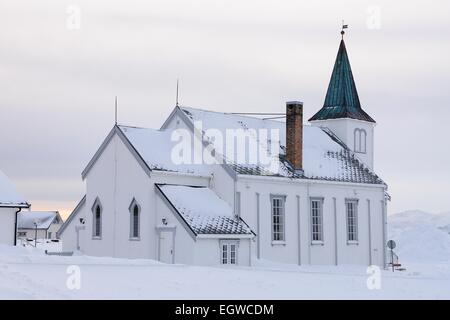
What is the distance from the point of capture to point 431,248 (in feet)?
247

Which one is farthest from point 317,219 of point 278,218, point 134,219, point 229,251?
point 134,219

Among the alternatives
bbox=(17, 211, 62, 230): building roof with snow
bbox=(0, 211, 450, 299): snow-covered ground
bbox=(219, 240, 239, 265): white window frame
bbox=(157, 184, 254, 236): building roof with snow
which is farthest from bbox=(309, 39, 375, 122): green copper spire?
bbox=(17, 211, 62, 230): building roof with snow

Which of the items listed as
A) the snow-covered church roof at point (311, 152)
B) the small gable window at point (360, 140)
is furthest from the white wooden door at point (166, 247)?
the small gable window at point (360, 140)

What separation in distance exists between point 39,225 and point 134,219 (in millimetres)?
103873

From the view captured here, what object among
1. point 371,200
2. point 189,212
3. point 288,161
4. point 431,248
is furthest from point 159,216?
point 431,248

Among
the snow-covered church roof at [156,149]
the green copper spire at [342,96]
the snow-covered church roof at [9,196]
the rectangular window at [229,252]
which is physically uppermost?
the green copper spire at [342,96]

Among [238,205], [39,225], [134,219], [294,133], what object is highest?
[294,133]

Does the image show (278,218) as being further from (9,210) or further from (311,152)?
(9,210)

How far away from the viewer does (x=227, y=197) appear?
43.9 metres

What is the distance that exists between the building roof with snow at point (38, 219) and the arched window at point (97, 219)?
99461 millimetres

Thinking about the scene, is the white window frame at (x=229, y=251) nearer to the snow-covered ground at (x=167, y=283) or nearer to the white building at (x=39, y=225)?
the snow-covered ground at (x=167, y=283)

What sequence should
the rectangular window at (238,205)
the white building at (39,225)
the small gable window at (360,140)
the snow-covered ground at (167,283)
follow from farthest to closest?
the white building at (39,225) < the small gable window at (360,140) < the rectangular window at (238,205) < the snow-covered ground at (167,283)

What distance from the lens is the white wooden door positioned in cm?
4081

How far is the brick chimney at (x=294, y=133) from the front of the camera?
47.9 meters
